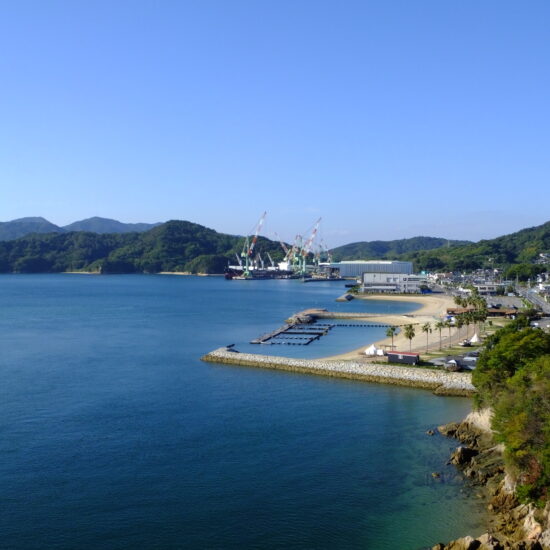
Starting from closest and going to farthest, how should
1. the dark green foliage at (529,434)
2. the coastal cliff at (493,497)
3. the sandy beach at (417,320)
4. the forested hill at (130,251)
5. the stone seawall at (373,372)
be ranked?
the coastal cliff at (493,497), the dark green foliage at (529,434), the stone seawall at (373,372), the sandy beach at (417,320), the forested hill at (130,251)

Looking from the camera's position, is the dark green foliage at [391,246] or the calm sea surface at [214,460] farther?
the dark green foliage at [391,246]

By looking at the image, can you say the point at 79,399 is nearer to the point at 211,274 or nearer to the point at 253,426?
the point at 253,426

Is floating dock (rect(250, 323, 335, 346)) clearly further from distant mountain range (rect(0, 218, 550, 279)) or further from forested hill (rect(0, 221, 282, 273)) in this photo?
forested hill (rect(0, 221, 282, 273))

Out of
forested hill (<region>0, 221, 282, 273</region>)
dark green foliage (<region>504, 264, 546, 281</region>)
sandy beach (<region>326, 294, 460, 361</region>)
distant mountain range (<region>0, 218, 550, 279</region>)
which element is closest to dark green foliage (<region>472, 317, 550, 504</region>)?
sandy beach (<region>326, 294, 460, 361</region>)

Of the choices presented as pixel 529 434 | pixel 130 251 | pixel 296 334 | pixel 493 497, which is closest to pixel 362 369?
pixel 493 497

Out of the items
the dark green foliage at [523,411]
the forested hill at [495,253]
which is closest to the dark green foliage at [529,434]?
the dark green foliage at [523,411]

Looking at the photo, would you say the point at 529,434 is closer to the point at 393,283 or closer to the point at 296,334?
the point at 296,334

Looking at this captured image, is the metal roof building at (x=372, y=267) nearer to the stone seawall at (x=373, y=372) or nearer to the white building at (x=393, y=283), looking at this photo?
the white building at (x=393, y=283)
